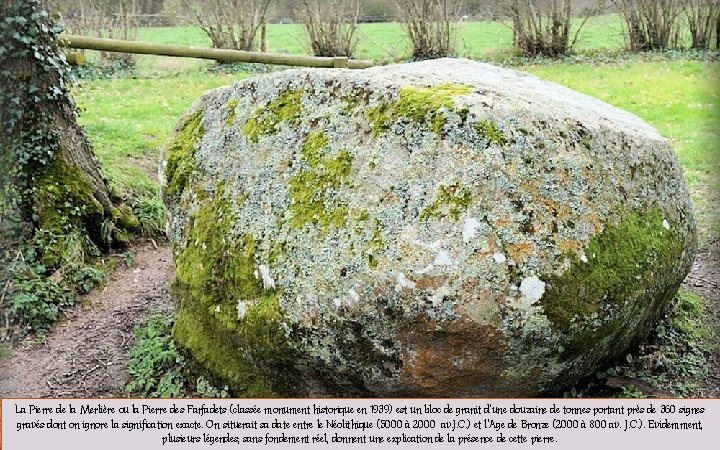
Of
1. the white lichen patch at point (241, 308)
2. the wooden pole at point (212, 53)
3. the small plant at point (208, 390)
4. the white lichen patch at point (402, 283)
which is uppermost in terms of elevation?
the wooden pole at point (212, 53)

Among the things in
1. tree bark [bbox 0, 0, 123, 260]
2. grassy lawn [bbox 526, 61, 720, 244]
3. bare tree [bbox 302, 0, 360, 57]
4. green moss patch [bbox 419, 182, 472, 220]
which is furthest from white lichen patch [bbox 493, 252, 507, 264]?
bare tree [bbox 302, 0, 360, 57]

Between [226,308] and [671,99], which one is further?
[671,99]

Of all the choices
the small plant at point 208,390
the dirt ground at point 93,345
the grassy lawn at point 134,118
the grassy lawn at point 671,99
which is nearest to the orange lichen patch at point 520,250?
the grassy lawn at point 671,99

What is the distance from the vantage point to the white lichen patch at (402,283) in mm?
3105

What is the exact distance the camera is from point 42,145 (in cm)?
546

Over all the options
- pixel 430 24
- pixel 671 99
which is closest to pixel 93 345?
pixel 671 99

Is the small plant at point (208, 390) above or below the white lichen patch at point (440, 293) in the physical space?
below

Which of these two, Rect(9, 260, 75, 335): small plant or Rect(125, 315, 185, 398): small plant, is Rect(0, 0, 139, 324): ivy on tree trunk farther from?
Rect(125, 315, 185, 398): small plant

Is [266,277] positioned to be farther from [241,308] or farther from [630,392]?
[630,392]

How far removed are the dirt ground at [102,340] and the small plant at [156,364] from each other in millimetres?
79

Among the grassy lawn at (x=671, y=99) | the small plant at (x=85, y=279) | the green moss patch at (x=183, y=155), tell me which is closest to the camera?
the green moss patch at (x=183, y=155)

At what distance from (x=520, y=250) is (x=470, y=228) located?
0.24 m

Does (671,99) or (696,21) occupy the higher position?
(696,21)

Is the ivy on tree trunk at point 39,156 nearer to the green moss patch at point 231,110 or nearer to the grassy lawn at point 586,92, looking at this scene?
the grassy lawn at point 586,92
